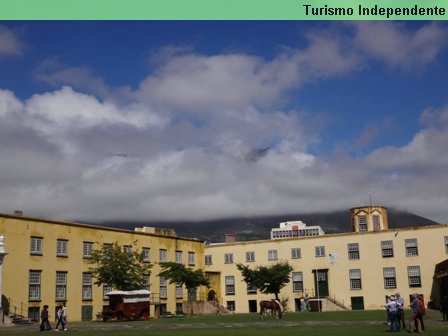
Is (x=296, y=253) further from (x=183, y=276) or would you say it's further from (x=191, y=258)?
(x=183, y=276)

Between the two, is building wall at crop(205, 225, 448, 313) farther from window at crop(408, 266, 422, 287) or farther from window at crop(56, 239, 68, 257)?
window at crop(56, 239, 68, 257)

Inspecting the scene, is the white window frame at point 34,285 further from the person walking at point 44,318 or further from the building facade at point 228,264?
the person walking at point 44,318

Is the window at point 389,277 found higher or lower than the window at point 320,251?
lower

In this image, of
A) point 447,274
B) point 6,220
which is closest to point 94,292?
point 6,220

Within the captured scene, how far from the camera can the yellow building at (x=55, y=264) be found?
2057 inches

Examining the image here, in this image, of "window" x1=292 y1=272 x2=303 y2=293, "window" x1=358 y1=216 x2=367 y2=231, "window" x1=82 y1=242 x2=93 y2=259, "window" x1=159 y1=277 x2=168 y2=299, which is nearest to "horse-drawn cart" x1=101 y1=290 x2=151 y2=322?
"window" x1=82 y1=242 x2=93 y2=259

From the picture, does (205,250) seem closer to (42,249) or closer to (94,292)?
(94,292)

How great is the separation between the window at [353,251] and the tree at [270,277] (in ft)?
25.0

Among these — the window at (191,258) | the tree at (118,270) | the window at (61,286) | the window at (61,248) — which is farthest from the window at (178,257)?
the tree at (118,270)

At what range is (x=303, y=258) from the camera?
254 ft

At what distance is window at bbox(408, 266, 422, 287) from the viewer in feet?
230

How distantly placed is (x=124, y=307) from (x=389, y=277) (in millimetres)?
36723

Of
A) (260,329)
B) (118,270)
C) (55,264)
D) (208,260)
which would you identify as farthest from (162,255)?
(260,329)

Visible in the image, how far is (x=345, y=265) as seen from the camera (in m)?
74.5
